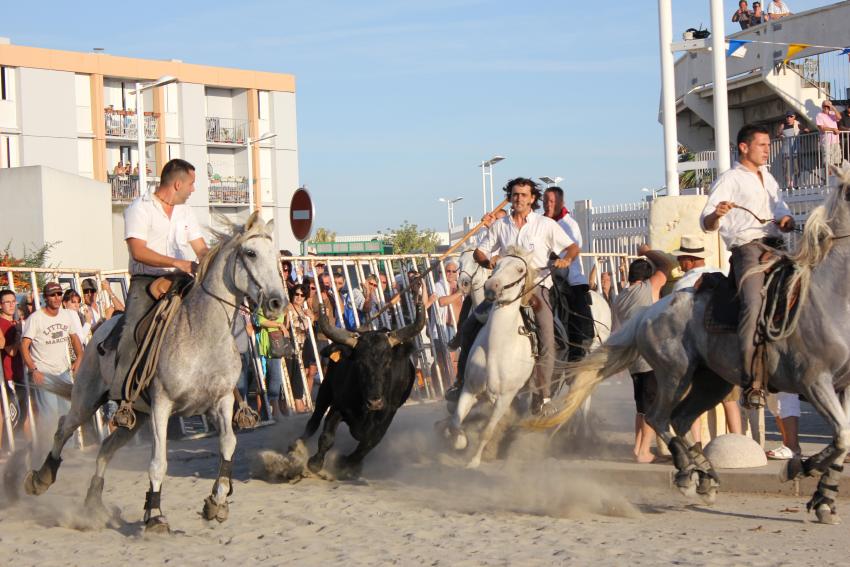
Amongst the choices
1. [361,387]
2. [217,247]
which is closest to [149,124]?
[361,387]

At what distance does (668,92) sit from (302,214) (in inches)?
200

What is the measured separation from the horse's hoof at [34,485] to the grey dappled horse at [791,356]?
3.99 metres

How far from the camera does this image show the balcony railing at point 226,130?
63688mm

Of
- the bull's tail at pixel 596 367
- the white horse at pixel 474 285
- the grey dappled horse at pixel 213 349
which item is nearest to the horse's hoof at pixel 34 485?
the grey dappled horse at pixel 213 349

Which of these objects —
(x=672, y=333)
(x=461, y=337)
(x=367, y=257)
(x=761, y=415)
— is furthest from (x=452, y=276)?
(x=672, y=333)

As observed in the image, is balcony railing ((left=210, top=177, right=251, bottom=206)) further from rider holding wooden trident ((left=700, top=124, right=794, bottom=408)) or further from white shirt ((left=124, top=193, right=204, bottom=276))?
rider holding wooden trident ((left=700, top=124, right=794, bottom=408))

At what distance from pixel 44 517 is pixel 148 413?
44.5 inches

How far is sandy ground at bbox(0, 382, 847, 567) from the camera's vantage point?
752cm

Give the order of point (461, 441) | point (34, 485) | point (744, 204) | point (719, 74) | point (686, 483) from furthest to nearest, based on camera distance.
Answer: point (719, 74), point (461, 441), point (34, 485), point (744, 204), point (686, 483)

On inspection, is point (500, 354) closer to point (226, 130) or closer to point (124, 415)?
point (124, 415)

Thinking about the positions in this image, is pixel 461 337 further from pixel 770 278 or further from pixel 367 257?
pixel 367 257

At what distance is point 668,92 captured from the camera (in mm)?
16281

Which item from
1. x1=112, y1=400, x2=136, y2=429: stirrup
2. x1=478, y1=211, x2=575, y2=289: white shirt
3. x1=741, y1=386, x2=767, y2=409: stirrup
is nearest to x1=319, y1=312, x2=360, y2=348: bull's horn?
x1=478, y1=211, x2=575, y2=289: white shirt

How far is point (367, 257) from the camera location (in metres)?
18.4
